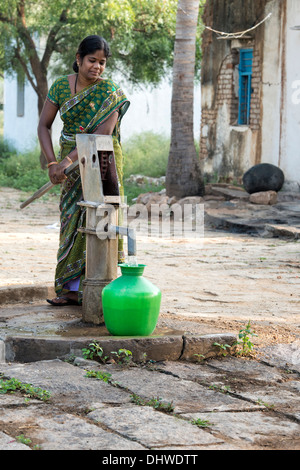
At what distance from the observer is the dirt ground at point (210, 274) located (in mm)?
5168

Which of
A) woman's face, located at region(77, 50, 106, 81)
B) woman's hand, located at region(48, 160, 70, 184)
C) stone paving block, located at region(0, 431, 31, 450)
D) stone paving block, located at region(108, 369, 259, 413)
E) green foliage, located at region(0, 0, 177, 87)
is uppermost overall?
green foliage, located at region(0, 0, 177, 87)

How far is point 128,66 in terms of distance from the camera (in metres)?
19.6

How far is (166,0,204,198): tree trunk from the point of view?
13.2 meters

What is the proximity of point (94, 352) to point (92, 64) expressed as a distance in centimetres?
194

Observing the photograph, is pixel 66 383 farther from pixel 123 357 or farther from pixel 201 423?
pixel 201 423

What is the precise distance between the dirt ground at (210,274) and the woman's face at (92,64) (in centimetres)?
164

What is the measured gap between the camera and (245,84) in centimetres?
1570

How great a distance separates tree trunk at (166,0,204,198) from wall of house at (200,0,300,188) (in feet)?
5.95

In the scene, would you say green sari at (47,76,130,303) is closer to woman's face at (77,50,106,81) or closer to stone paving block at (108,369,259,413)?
woman's face at (77,50,106,81)

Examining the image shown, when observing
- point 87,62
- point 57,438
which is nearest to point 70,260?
point 87,62

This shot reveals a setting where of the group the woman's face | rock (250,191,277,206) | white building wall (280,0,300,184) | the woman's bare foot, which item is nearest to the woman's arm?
the woman's face

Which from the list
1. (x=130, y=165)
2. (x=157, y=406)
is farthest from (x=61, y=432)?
(x=130, y=165)
